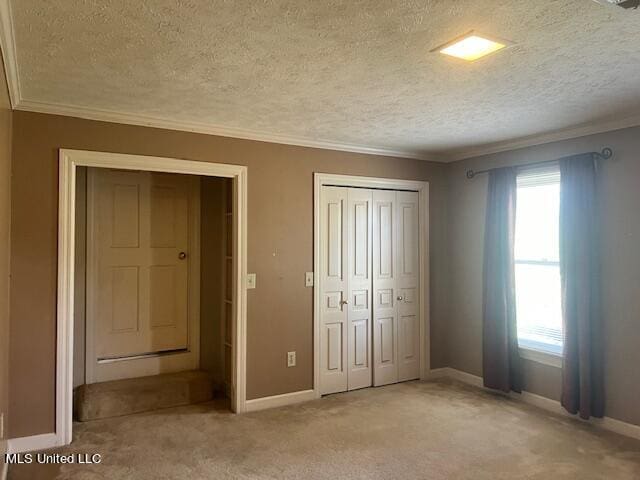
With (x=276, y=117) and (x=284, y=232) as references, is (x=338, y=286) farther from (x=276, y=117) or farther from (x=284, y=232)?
(x=276, y=117)

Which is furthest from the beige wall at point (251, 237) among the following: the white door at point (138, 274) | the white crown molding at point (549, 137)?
the white door at point (138, 274)

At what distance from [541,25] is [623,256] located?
224 centimetres

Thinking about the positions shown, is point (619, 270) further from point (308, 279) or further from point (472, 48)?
point (308, 279)

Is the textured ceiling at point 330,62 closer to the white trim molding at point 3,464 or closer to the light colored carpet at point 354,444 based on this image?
the white trim molding at point 3,464

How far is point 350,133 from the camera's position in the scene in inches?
152

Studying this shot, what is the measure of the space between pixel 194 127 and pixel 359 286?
6.97 ft

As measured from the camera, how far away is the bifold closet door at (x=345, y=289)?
425 centimetres

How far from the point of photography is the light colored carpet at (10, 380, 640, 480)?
9.20 feet

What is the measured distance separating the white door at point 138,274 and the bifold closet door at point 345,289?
134 centimetres

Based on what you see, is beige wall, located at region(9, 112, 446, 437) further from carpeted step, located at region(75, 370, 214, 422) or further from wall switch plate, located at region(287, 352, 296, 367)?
carpeted step, located at region(75, 370, 214, 422)

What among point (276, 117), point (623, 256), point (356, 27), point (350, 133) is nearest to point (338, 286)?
point (350, 133)

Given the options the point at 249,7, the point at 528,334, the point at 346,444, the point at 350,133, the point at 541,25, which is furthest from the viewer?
the point at 528,334

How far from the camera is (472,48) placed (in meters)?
2.17

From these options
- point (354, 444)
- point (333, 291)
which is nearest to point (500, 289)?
point (333, 291)
